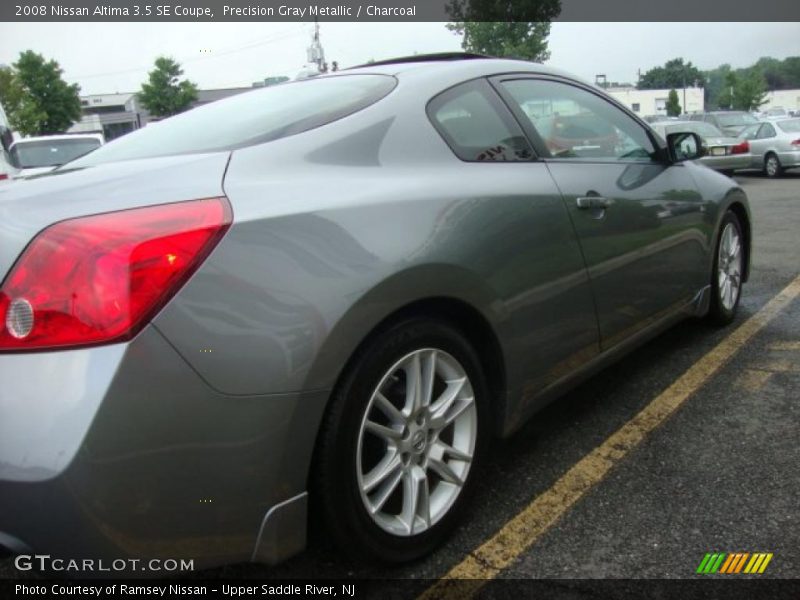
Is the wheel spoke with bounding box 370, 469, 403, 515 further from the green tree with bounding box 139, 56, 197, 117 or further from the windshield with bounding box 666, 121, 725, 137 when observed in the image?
the green tree with bounding box 139, 56, 197, 117

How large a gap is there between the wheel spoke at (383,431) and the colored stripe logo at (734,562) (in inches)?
36.6

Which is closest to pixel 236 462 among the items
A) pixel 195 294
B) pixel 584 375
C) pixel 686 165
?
pixel 195 294

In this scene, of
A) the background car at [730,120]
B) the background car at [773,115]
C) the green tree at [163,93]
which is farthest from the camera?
the green tree at [163,93]

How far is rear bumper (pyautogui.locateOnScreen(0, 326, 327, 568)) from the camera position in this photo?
1.39 meters

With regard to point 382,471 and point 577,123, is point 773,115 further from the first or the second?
point 382,471

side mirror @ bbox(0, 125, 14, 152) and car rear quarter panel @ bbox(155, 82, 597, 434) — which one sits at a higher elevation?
side mirror @ bbox(0, 125, 14, 152)

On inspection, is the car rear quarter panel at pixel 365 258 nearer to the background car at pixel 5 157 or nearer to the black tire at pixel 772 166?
the background car at pixel 5 157

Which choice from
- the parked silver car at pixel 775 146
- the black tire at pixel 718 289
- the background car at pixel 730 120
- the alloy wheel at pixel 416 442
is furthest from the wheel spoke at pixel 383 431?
the background car at pixel 730 120

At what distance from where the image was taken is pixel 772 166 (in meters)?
14.9

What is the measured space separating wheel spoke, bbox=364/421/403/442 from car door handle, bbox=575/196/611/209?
1174 mm

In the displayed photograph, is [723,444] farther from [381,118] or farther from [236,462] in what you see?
[236,462]

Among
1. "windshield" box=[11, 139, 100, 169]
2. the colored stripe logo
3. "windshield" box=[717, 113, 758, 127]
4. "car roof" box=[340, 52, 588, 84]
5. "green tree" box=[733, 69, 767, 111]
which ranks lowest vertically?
the colored stripe logo

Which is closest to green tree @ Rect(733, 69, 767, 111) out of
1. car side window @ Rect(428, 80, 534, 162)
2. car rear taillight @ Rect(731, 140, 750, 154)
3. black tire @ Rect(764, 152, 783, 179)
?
black tire @ Rect(764, 152, 783, 179)

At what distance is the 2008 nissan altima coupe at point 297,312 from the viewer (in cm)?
142
